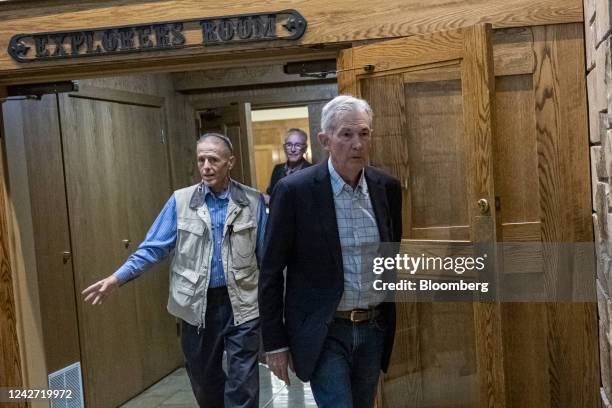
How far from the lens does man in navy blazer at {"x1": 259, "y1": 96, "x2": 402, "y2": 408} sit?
2811mm

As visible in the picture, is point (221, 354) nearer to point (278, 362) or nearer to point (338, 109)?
point (278, 362)

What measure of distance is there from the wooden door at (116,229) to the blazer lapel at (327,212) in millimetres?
2706

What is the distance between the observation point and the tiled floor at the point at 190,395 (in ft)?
17.8

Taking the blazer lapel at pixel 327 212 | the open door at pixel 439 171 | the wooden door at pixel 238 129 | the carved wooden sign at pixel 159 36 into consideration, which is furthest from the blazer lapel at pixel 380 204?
the wooden door at pixel 238 129

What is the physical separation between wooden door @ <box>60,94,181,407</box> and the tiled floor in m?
0.10

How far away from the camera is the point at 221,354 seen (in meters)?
3.79

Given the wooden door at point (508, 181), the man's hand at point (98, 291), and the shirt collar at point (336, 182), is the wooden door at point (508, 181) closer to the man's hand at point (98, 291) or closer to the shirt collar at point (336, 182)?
the shirt collar at point (336, 182)

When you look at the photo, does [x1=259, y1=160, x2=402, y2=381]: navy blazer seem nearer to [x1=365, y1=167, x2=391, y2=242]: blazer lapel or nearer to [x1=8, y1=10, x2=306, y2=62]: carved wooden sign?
[x1=365, y1=167, x2=391, y2=242]: blazer lapel

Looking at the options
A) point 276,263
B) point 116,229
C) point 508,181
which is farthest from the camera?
point 116,229

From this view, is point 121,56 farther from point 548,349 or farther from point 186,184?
point 186,184

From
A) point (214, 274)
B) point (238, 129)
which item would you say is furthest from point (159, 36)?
point (238, 129)

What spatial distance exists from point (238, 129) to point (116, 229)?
1401 millimetres

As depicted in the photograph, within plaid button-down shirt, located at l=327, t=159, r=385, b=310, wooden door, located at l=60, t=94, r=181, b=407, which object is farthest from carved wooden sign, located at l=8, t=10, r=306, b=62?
plaid button-down shirt, located at l=327, t=159, r=385, b=310

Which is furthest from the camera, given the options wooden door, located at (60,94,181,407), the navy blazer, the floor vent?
wooden door, located at (60,94,181,407)
